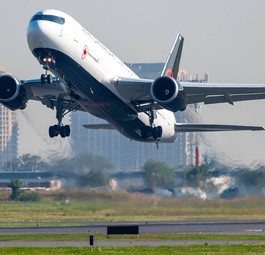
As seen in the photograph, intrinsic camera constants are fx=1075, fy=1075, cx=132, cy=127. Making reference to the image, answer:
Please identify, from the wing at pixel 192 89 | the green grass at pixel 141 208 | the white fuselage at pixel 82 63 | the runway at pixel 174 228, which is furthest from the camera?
the green grass at pixel 141 208

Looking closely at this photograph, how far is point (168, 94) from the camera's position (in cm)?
5806

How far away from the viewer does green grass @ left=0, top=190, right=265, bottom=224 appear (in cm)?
6216

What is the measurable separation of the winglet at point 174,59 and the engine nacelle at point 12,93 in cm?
978

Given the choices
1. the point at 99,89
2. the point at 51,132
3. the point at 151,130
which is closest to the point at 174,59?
the point at 151,130

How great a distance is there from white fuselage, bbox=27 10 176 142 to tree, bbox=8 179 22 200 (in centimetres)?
1287

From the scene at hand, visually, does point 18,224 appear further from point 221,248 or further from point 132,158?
point 221,248

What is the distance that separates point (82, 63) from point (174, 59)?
14.7 m

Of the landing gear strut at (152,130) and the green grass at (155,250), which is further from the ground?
the landing gear strut at (152,130)

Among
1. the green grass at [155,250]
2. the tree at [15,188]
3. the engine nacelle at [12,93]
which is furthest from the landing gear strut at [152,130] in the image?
the green grass at [155,250]

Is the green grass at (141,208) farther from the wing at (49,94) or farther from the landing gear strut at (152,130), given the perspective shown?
the wing at (49,94)

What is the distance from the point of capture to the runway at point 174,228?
52562mm

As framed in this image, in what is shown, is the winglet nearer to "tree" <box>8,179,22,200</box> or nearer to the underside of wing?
the underside of wing

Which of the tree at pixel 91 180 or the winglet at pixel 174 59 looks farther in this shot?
the winglet at pixel 174 59

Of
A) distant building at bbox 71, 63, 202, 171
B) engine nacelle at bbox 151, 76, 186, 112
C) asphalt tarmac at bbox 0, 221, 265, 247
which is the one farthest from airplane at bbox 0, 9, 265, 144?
asphalt tarmac at bbox 0, 221, 265, 247
